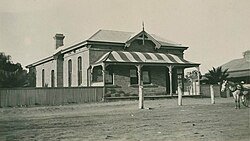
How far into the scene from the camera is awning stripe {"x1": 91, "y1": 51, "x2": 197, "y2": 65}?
1990 cm

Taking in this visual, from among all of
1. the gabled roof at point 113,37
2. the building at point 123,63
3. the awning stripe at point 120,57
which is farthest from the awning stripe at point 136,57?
the gabled roof at point 113,37

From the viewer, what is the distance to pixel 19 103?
16.0 metres

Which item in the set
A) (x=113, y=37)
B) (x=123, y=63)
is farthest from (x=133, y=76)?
(x=113, y=37)

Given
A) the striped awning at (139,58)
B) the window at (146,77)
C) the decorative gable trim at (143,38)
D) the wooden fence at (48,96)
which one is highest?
the decorative gable trim at (143,38)

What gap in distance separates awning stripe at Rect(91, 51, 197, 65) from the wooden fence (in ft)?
7.12

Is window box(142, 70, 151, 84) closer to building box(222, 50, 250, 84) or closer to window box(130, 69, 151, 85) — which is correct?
window box(130, 69, 151, 85)

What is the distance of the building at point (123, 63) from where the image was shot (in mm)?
20359

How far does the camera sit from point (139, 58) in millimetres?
20766

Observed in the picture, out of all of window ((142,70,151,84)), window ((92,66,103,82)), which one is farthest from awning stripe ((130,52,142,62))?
window ((92,66,103,82))

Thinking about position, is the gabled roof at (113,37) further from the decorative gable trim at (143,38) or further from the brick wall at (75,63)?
the brick wall at (75,63)

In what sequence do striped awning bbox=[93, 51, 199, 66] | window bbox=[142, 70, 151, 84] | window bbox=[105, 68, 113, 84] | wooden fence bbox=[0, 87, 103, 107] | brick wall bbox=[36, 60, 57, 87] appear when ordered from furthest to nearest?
brick wall bbox=[36, 60, 57, 87] < window bbox=[142, 70, 151, 84] < window bbox=[105, 68, 113, 84] < striped awning bbox=[93, 51, 199, 66] < wooden fence bbox=[0, 87, 103, 107]

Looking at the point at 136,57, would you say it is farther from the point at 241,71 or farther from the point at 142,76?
the point at 241,71

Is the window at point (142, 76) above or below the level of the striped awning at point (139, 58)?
below

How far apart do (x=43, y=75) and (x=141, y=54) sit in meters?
11.3
